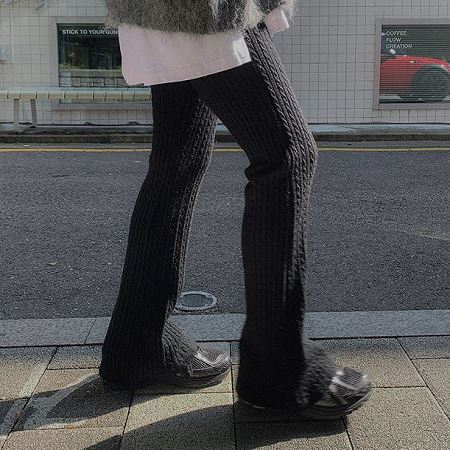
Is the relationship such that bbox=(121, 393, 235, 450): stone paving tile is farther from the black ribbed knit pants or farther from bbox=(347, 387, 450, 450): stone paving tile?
bbox=(347, 387, 450, 450): stone paving tile

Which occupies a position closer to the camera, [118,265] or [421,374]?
[421,374]

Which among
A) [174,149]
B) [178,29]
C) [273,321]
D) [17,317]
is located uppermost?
[178,29]

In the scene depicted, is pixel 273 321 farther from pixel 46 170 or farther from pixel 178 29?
pixel 46 170

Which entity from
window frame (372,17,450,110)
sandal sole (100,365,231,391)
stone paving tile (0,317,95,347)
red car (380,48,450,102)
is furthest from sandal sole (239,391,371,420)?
red car (380,48,450,102)

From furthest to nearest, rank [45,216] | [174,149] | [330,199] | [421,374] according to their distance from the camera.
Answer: [330,199] < [45,216] < [421,374] < [174,149]

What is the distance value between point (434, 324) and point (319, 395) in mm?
1085

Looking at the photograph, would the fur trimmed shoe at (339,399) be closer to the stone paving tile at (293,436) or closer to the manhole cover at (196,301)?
the stone paving tile at (293,436)

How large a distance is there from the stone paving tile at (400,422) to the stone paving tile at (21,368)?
1030 mm

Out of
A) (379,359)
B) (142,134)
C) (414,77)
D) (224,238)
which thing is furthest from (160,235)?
(414,77)

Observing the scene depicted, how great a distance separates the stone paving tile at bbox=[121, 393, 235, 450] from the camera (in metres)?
1.83

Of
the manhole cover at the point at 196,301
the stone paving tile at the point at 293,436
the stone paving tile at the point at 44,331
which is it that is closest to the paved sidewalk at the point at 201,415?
the stone paving tile at the point at 293,436

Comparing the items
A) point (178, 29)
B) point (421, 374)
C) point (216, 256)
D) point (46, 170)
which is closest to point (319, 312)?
point (421, 374)

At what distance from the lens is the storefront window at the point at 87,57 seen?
12.0 metres

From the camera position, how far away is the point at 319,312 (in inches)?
118
